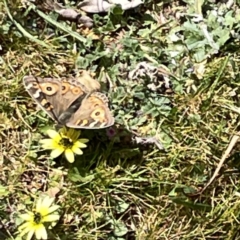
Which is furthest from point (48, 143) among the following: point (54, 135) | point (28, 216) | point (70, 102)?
point (28, 216)

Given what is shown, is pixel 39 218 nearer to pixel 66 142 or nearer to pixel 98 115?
pixel 66 142

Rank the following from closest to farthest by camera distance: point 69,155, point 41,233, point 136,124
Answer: point 41,233 → point 69,155 → point 136,124

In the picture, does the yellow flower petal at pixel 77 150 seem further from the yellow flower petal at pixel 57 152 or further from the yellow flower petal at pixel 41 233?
the yellow flower petal at pixel 41 233

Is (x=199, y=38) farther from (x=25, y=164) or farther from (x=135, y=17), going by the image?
(x=25, y=164)

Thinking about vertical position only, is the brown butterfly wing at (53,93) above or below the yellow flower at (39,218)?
above

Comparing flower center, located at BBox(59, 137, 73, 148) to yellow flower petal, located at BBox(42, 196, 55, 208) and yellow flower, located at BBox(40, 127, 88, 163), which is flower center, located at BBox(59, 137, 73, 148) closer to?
yellow flower, located at BBox(40, 127, 88, 163)

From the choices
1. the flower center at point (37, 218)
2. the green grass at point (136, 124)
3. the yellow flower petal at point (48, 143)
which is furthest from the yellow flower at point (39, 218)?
the yellow flower petal at point (48, 143)
